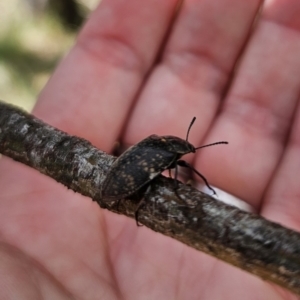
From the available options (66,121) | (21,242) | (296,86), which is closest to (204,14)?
(296,86)

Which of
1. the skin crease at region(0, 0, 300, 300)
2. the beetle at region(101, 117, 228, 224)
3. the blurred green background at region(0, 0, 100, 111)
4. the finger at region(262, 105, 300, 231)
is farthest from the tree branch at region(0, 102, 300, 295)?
the blurred green background at region(0, 0, 100, 111)

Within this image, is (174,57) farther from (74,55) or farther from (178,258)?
(178,258)

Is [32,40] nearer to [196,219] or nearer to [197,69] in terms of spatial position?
[197,69]

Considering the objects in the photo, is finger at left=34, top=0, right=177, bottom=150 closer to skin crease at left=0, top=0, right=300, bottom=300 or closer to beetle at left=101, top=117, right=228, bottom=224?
skin crease at left=0, top=0, right=300, bottom=300

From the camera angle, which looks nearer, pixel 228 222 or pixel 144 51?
pixel 228 222

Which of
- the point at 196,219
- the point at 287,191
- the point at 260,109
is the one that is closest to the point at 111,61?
the point at 260,109

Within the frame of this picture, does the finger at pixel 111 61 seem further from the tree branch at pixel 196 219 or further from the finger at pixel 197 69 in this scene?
the tree branch at pixel 196 219

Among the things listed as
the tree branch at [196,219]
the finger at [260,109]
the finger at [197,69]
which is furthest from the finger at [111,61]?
the tree branch at [196,219]
